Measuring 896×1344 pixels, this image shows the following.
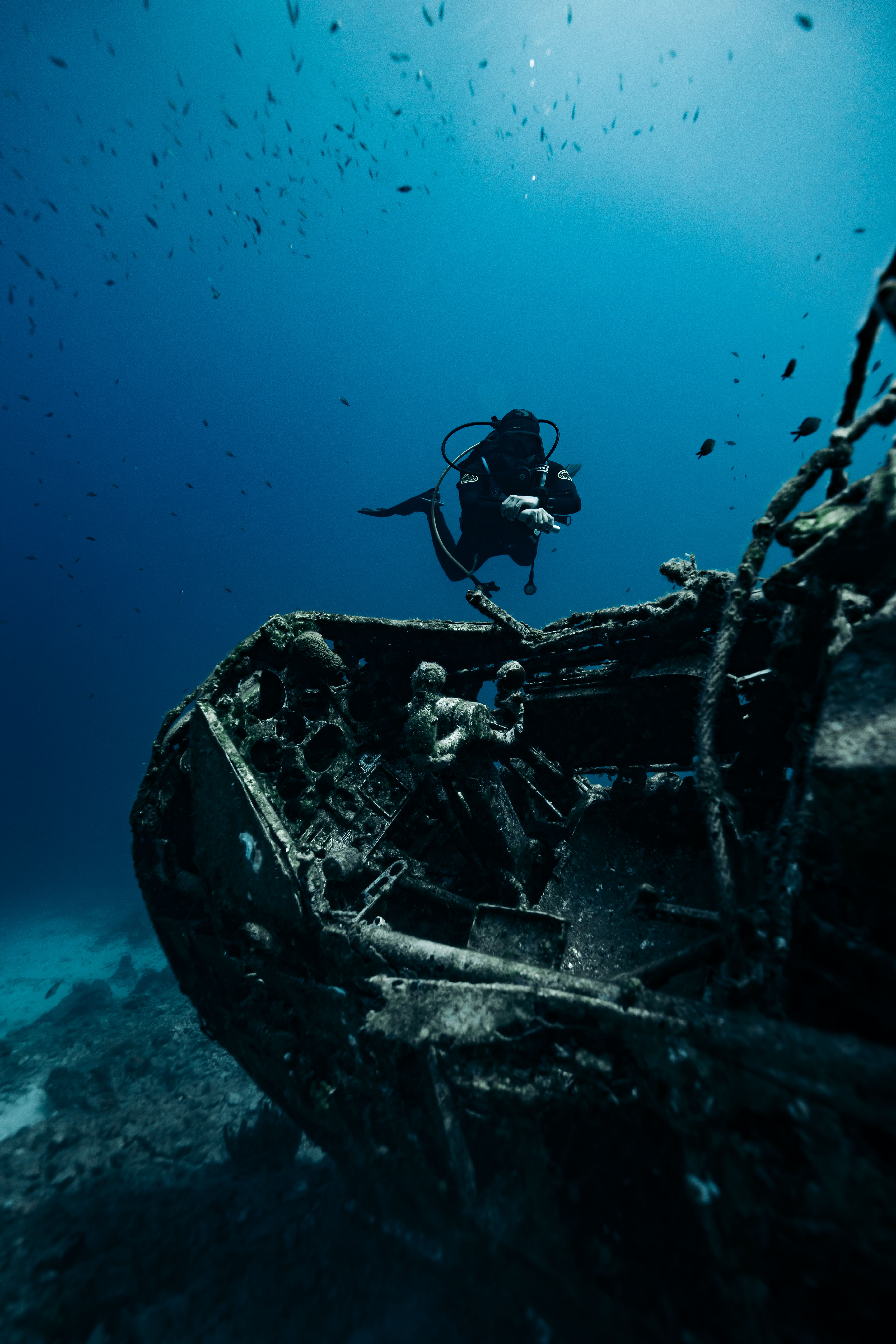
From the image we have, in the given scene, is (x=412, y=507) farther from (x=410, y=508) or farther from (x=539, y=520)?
(x=539, y=520)

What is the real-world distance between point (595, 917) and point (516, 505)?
253 inches

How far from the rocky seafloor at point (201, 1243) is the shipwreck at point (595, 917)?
2.88ft

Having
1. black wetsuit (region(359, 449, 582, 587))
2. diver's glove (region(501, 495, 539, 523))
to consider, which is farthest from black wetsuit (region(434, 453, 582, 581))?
diver's glove (region(501, 495, 539, 523))

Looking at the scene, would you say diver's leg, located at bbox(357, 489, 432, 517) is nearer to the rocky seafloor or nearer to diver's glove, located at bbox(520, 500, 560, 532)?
diver's glove, located at bbox(520, 500, 560, 532)

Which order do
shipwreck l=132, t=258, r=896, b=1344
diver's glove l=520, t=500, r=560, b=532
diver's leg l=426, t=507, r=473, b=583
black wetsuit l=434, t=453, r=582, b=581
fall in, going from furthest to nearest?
diver's leg l=426, t=507, r=473, b=583 → black wetsuit l=434, t=453, r=582, b=581 → diver's glove l=520, t=500, r=560, b=532 → shipwreck l=132, t=258, r=896, b=1344

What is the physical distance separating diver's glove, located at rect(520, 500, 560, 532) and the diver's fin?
3.02 meters

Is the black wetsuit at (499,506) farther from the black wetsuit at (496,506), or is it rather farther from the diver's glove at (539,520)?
the diver's glove at (539,520)

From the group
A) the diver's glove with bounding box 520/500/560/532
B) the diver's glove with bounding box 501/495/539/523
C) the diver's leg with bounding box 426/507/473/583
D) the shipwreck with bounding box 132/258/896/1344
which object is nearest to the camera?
the shipwreck with bounding box 132/258/896/1344

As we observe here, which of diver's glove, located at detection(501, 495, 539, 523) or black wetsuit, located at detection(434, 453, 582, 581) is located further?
black wetsuit, located at detection(434, 453, 582, 581)

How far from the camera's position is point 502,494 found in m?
10.0

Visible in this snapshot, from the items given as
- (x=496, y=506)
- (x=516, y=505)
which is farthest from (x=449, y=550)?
(x=516, y=505)

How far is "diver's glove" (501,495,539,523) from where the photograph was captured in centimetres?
814

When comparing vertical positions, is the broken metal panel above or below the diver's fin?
below

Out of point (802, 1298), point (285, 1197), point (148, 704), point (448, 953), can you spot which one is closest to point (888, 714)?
point (802, 1298)
